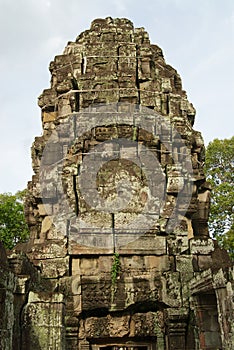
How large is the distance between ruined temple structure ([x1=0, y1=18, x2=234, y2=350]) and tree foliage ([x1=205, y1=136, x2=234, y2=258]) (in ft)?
21.0

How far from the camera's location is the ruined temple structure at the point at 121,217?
865cm

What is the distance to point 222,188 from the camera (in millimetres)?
17797

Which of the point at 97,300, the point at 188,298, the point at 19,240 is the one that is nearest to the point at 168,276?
the point at 188,298

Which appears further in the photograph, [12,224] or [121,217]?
[12,224]

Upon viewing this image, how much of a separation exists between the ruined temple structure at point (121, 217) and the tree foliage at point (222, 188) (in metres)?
6.41

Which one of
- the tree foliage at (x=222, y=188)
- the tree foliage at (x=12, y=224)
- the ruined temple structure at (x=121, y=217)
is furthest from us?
the tree foliage at (x=12, y=224)

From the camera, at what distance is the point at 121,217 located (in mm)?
9602

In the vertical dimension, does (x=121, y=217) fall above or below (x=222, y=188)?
below

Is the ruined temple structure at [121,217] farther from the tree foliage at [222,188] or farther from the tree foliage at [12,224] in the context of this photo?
the tree foliage at [12,224]

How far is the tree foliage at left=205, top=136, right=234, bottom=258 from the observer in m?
17.4

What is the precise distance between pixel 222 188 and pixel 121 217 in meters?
9.16

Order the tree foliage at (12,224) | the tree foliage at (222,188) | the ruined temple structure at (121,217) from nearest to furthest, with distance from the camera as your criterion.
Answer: the ruined temple structure at (121,217)
the tree foliage at (222,188)
the tree foliage at (12,224)

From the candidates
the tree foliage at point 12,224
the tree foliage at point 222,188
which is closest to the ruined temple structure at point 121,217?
the tree foliage at point 222,188

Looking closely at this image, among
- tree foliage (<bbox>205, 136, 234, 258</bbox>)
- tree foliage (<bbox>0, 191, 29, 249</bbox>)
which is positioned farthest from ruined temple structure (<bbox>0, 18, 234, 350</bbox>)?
tree foliage (<bbox>0, 191, 29, 249</bbox>)
